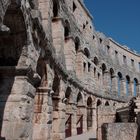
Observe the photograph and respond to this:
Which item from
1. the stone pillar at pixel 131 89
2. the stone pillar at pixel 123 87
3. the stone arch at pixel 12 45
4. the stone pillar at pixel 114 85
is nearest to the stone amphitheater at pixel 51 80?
the stone arch at pixel 12 45

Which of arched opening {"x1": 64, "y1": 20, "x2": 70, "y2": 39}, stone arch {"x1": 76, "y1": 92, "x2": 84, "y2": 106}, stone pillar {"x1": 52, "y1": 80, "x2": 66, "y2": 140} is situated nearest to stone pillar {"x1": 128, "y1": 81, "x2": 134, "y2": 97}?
stone arch {"x1": 76, "y1": 92, "x2": 84, "y2": 106}

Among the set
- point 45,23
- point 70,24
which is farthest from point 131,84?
point 45,23

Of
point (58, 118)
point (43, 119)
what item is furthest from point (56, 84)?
point (43, 119)

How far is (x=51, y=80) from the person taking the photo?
9492mm

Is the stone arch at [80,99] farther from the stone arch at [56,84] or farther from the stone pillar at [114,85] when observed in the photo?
the stone pillar at [114,85]

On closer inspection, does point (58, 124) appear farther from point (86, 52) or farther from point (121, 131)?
point (86, 52)

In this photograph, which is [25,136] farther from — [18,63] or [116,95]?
[116,95]

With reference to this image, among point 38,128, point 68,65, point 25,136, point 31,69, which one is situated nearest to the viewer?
point 25,136

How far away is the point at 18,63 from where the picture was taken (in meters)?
6.12

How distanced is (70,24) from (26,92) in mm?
9525

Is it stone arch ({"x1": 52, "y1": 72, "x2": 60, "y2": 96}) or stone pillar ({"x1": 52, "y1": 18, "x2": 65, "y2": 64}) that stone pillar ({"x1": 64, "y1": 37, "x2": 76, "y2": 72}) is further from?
stone arch ({"x1": 52, "y1": 72, "x2": 60, "y2": 96})

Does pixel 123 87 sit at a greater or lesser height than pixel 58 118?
greater

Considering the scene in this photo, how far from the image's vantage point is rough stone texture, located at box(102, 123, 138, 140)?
6332mm

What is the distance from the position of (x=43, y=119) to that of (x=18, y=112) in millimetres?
2859
